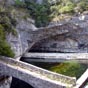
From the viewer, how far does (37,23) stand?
1687 inches

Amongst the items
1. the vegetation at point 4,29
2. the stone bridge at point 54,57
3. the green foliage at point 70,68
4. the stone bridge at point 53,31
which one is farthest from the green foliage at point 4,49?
the stone bridge at point 53,31

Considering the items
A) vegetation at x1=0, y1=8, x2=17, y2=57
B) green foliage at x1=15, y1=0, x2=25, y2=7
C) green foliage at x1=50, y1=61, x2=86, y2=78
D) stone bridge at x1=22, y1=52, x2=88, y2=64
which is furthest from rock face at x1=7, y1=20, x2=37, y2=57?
vegetation at x1=0, y1=8, x2=17, y2=57

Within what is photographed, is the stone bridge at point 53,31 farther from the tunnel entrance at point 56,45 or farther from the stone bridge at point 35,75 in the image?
the stone bridge at point 35,75

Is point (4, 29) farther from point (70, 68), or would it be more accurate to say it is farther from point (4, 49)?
point (70, 68)

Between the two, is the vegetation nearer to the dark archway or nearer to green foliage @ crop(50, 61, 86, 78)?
the dark archway

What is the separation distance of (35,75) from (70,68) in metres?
9.72

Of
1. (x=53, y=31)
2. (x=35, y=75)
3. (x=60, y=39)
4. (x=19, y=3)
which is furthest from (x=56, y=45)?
(x=35, y=75)

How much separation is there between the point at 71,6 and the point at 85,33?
13.3ft

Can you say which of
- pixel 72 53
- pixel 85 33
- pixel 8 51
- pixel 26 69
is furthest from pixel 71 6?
pixel 26 69

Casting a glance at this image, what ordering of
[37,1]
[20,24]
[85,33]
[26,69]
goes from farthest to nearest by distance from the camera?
[37,1] → [85,33] → [20,24] → [26,69]

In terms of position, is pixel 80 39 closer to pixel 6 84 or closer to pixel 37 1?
pixel 37 1

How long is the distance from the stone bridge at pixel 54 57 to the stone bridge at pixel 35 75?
11988 millimetres

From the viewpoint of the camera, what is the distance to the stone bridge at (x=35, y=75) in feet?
75.0

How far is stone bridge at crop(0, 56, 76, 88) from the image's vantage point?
22.9m
